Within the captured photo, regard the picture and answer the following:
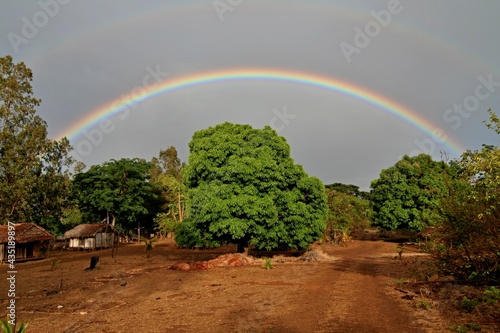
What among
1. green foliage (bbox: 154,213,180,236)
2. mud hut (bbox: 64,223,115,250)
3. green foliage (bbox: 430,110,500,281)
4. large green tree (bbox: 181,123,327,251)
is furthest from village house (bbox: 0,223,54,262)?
green foliage (bbox: 430,110,500,281)

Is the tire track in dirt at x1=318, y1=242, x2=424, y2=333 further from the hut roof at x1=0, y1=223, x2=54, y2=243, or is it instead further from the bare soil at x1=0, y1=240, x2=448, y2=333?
the hut roof at x1=0, y1=223, x2=54, y2=243

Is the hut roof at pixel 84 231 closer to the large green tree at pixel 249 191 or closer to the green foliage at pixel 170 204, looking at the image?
the green foliage at pixel 170 204

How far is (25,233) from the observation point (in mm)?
31375

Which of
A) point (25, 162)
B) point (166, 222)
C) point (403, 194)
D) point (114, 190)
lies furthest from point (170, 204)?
point (403, 194)

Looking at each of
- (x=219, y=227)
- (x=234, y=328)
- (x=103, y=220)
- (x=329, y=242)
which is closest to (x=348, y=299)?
(x=234, y=328)

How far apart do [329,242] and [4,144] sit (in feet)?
126

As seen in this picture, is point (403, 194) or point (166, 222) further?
point (166, 222)

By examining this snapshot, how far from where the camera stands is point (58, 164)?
41.3 meters

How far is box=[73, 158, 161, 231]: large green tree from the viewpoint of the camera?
1833 inches

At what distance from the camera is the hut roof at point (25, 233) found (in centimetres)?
2983

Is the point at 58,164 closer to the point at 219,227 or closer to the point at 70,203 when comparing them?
the point at 70,203

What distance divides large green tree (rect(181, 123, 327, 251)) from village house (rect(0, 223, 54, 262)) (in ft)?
53.4

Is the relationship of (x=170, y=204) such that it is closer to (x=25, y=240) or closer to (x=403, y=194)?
(x=25, y=240)

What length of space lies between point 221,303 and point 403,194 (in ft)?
126
